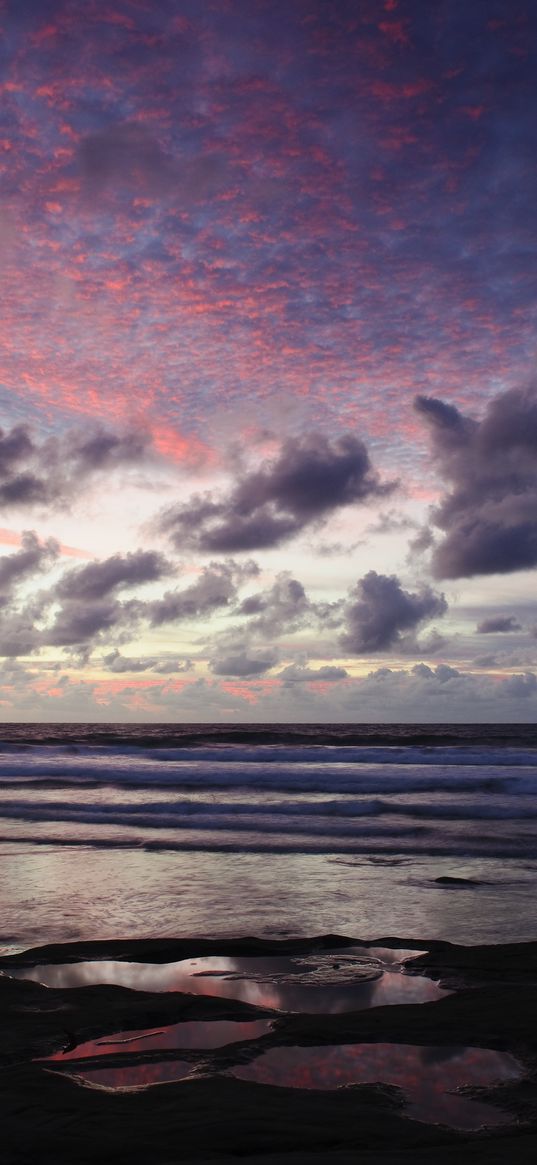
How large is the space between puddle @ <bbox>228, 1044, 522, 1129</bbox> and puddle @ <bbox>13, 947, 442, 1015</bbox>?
843mm

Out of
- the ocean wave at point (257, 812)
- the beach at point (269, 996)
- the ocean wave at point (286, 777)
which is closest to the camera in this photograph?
the beach at point (269, 996)

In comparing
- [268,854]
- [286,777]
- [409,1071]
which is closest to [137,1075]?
[409,1071]

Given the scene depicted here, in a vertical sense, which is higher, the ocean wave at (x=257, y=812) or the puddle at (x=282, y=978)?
the puddle at (x=282, y=978)

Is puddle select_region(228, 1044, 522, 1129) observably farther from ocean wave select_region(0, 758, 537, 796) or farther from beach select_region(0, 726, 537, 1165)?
ocean wave select_region(0, 758, 537, 796)

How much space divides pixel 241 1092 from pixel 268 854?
8712 mm

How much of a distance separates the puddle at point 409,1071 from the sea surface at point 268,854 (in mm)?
2801

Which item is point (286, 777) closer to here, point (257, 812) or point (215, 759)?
point (257, 812)

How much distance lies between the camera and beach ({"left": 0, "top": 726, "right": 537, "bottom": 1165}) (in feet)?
12.5

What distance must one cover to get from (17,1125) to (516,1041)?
3181mm

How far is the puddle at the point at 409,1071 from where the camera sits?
4.05m

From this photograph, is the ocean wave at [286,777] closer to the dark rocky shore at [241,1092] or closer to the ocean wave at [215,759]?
the ocean wave at [215,759]

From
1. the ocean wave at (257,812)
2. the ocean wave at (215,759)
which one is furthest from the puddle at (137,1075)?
the ocean wave at (215,759)

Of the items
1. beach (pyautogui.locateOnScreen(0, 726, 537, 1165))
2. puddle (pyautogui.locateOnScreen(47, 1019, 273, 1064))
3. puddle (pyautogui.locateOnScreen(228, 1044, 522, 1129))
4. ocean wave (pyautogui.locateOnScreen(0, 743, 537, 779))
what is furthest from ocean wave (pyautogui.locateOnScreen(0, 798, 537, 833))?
puddle (pyautogui.locateOnScreen(228, 1044, 522, 1129))

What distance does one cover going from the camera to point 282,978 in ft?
20.9
